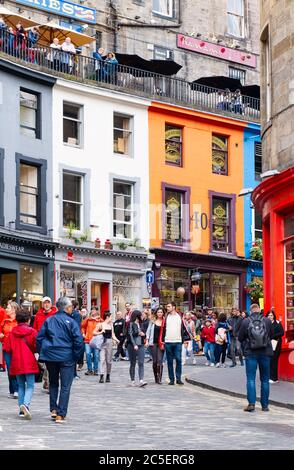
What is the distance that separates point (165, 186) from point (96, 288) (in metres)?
5.06

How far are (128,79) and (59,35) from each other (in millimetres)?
3310

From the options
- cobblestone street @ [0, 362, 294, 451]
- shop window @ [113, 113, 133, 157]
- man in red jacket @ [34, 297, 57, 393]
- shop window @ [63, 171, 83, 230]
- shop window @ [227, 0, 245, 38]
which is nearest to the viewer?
cobblestone street @ [0, 362, 294, 451]

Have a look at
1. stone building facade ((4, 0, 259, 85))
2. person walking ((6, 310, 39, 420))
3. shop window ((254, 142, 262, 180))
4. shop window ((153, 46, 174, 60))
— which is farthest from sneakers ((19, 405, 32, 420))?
shop window ((153, 46, 174, 60))

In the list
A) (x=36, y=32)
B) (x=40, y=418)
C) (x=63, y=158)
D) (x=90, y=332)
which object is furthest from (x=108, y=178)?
(x=40, y=418)

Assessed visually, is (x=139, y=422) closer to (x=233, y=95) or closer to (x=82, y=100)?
(x=82, y=100)

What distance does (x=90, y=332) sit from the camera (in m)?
28.4

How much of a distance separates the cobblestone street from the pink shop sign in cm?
2833

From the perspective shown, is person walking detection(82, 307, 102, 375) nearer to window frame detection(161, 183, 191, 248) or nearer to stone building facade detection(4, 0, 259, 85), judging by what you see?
window frame detection(161, 183, 191, 248)

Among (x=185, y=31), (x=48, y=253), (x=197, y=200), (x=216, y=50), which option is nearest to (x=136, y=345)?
(x=48, y=253)

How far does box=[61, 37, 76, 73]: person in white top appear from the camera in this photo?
42.7 metres

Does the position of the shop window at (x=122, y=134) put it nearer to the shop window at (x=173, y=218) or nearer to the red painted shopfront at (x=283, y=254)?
the shop window at (x=173, y=218)

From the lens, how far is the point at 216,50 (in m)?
51.3

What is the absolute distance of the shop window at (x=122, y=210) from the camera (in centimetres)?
4344

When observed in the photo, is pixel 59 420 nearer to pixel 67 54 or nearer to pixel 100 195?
pixel 100 195
